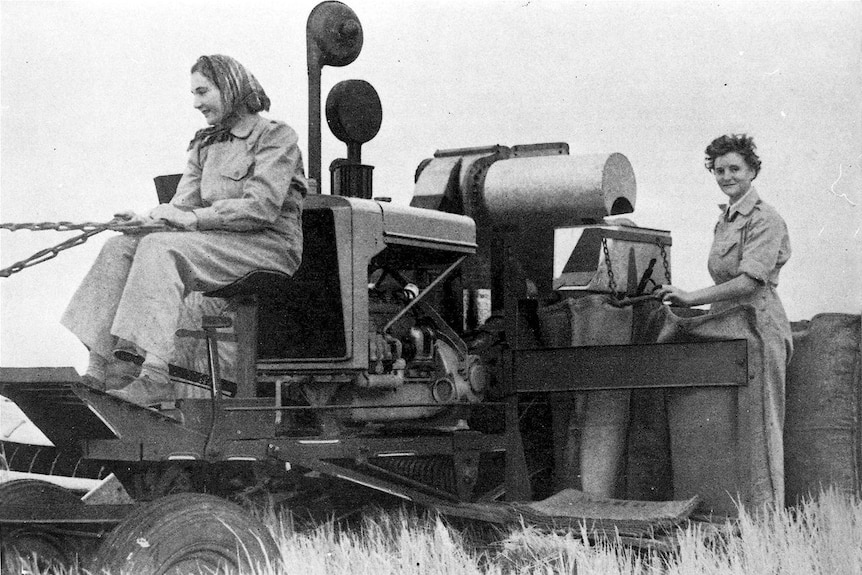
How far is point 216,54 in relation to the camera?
190 inches

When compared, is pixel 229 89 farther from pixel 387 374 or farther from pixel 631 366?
pixel 631 366

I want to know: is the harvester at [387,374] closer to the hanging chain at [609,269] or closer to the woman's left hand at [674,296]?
the hanging chain at [609,269]

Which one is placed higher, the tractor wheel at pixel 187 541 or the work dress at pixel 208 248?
the work dress at pixel 208 248

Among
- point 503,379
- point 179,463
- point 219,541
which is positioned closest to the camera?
point 219,541

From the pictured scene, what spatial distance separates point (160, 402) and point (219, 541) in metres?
0.59

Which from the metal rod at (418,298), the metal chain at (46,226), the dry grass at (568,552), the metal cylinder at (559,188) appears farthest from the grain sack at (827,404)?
the metal chain at (46,226)

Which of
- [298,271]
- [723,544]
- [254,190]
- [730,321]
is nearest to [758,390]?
[730,321]

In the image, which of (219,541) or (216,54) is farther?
(216,54)

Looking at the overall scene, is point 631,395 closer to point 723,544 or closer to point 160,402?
point 723,544

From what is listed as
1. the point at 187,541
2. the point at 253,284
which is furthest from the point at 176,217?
the point at 187,541

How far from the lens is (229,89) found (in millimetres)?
4840

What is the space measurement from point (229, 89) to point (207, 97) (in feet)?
0.30

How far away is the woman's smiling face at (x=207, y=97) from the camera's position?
482 centimetres

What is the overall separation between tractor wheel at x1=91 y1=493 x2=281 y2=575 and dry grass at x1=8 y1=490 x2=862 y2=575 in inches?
14.2
